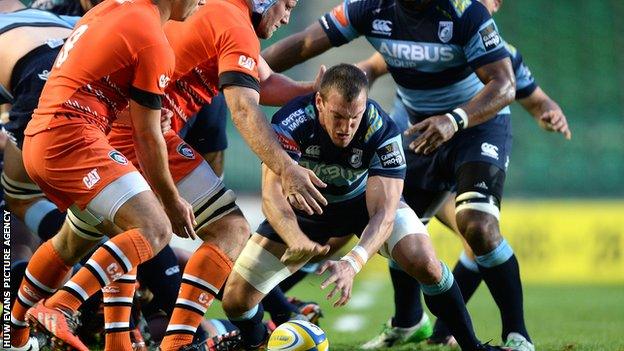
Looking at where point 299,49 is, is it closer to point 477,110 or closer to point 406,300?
point 477,110

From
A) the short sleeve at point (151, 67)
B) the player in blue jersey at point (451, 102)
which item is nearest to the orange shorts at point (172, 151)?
the short sleeve at point (151, 67)

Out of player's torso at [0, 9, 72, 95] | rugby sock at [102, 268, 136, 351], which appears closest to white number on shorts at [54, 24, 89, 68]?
player's torso at [0, 9, 72, 95]

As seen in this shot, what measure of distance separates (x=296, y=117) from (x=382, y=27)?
138cm

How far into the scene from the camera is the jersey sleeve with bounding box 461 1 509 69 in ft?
21.7

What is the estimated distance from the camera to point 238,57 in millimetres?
5617

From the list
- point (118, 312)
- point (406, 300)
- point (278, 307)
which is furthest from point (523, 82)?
point (118, 312)

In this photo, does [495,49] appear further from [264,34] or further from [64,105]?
[64,105]

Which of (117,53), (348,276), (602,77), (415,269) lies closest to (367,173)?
(415,269)

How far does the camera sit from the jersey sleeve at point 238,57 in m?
5.60

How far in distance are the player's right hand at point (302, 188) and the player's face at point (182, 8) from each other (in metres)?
0.90

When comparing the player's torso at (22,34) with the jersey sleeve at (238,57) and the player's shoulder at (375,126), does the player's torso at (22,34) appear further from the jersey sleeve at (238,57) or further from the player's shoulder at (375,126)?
the player's shoulder at (375,126)

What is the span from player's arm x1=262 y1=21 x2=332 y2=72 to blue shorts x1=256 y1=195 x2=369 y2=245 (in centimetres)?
152

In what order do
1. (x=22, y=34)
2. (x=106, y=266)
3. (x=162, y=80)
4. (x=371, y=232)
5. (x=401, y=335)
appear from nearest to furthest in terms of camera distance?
(x=106, y=266)
(x=162, y=80)
(x=371, y=232)
(x=22, y=34)
(x=401, y=335)

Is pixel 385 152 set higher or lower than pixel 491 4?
higher
